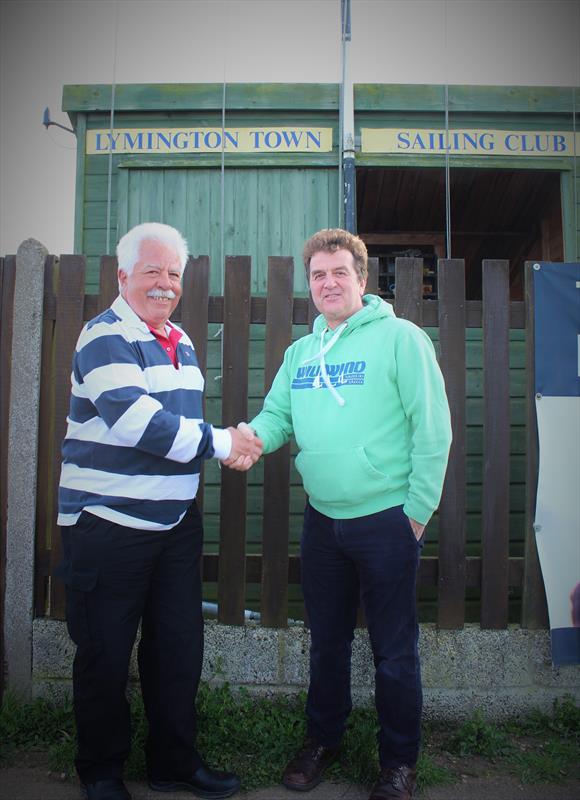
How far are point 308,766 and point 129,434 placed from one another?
1.48 meters

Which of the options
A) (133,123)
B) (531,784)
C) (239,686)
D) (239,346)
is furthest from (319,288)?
(133,123)

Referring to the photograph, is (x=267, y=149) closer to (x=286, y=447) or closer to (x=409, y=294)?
(x=409, y=294)

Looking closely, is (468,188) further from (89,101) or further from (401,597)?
(401,597)

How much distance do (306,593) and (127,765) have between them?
3.22ft

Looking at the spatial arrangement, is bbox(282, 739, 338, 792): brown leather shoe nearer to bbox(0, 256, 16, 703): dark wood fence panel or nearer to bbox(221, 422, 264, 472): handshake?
bbox(221, 422, 264, 472): handshake

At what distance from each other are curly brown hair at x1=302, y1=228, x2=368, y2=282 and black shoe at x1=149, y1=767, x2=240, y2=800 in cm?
204

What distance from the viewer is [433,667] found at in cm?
295

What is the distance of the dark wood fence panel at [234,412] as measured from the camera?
3.01 m

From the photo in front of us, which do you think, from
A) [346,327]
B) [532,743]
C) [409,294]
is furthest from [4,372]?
[532,743]

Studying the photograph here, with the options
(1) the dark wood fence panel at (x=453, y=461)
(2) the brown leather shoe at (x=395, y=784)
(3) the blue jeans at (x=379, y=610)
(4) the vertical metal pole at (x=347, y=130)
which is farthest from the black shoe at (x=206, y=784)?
(4) the vertical metal pole at (x=347, y=130)

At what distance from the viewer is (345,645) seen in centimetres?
249

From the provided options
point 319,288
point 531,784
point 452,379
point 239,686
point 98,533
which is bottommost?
point 531,784

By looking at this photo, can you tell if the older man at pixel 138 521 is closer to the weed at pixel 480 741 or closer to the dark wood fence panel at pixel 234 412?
the dark wood fence panel at pixel 234 412

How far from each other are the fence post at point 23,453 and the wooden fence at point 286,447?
42mm
